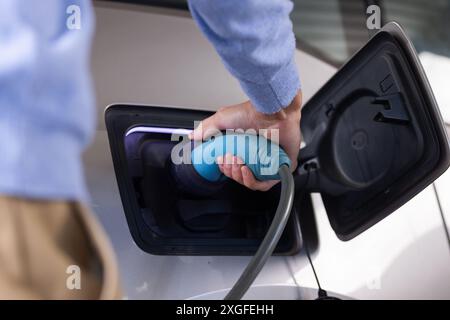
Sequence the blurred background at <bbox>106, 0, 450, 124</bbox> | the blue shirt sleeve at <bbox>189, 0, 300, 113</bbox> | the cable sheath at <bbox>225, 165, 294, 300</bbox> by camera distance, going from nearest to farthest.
Answer: the blue shirt sleeve at <bbox>189, 0, 300, 113</bbox> → the cable sheath at <bbox>225, 165, 294, 300</bbox> → the blurred background at <bbox>106, 0, 450, 124</bbox>

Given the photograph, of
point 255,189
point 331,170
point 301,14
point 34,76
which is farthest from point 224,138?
point 301,14

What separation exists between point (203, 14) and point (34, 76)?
243 mm

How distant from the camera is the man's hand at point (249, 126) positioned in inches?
26.4

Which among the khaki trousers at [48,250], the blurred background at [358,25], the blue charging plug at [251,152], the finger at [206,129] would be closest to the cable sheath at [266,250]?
the blue charging plug at [251,152]

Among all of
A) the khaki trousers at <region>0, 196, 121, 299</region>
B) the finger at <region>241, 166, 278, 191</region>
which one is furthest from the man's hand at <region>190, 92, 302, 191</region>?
the khaki trousers at <region>0, 196, 121, 299</region>

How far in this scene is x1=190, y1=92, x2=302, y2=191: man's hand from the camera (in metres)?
0.67

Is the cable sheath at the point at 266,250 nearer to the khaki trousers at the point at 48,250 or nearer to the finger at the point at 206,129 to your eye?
the finger at the point at 206,129

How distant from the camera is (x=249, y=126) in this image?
70 cm

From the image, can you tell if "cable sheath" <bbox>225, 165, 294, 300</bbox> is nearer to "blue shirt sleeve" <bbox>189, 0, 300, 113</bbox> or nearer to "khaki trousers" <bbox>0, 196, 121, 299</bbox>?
"blue shirt sleeve" <bbox>189, 0, 300, 113</bbox>

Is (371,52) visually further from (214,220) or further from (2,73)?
(2,73)

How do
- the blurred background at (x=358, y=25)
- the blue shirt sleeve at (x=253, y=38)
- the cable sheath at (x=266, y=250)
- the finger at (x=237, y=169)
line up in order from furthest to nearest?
the blurred background at (x=358, y=25) < the finger at (x=237, y=169) < the cable sheath at (x=266, y=250) < the blue shirt sleeve at (x=253, y=38)

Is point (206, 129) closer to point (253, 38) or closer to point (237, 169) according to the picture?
point (237, 169)

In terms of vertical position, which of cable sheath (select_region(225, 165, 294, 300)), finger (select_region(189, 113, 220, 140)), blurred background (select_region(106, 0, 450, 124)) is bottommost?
cable sheath (select_region(225, 165, 294, 300))
